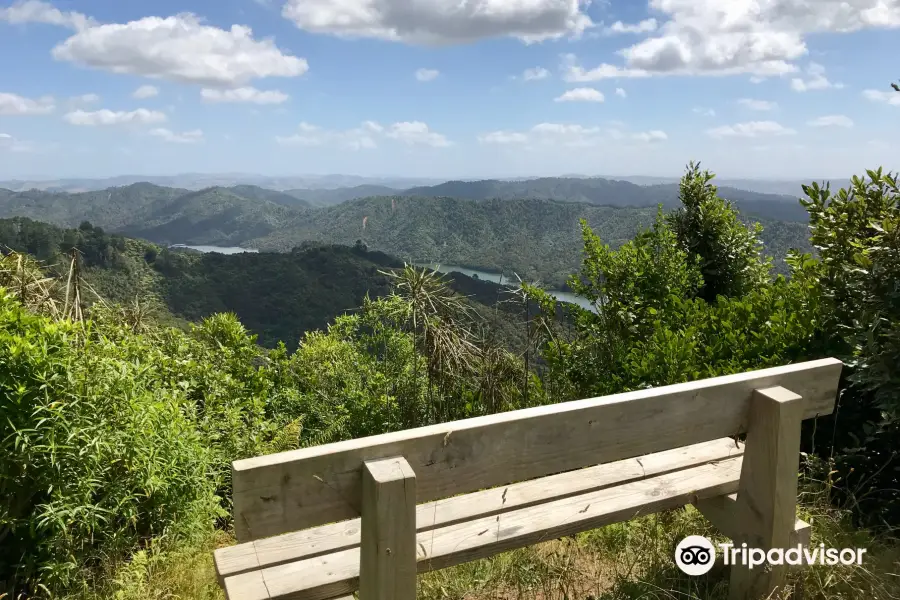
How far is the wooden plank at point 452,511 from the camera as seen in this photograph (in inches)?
58.3

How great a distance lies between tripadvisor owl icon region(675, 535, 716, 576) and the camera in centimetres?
194

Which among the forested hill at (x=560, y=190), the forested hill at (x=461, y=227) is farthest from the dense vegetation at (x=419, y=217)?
the forested hill at (x=560, y=190)

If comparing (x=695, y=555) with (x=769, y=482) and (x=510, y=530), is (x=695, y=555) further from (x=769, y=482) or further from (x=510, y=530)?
(x=510, y=530)

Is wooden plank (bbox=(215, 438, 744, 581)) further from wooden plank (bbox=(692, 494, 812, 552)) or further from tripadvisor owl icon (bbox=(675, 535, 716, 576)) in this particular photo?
tripadvisor owl icon (bbox=(675, 535, 716, 576))

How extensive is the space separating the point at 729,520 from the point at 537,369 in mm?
3815

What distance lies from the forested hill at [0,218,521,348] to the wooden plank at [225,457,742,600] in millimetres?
34460

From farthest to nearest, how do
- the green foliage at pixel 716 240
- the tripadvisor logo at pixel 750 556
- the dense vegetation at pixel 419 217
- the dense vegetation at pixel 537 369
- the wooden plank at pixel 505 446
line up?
1. the dense vegetation at pixel 419 217
2. the green foliage at pixel 716 240
3. the dense vegetation at pixel 537 369
4. the tripadvisor logo at pixel 750 556
5. the wooden plank at pixel 505 446

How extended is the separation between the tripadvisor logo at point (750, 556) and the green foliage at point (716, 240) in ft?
10.6

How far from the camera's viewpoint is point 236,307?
4562 centimetres

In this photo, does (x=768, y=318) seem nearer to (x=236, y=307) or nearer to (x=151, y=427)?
(x=151, y=427)

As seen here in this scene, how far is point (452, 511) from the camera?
1.58 meters

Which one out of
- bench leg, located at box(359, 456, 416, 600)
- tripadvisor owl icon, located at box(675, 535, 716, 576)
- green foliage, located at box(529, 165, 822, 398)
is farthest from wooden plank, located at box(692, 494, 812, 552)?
green foliage, located at box(529, 165, 822, 398)

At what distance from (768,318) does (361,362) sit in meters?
5.97

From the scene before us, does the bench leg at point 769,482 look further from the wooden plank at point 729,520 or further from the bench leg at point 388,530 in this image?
the bench leg at point 388,530
